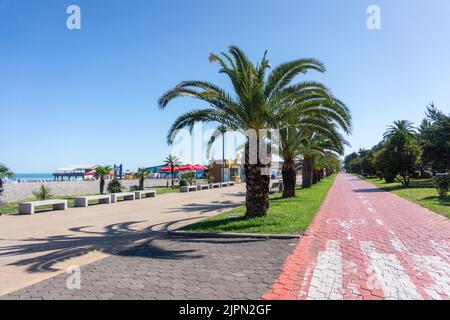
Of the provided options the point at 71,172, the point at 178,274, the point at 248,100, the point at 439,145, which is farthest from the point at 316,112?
the point at 71,172

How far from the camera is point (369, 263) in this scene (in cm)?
593

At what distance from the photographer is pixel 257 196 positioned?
11.0 m

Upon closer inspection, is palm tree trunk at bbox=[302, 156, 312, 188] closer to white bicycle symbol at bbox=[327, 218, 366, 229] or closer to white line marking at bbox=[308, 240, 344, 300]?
white bicycle symbol at bbox=[327, 218, 366, 229]

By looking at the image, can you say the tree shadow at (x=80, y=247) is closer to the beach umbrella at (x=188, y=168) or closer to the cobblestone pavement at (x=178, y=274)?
the cobblestone pavement at (x=178, y=274)

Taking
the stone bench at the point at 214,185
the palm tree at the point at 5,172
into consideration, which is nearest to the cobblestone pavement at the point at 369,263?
the palm tree at the point at 5,172

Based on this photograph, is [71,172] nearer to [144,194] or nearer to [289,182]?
[144,194]

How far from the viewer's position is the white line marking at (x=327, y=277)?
14.6ft

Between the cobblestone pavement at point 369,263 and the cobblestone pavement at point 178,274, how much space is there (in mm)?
376

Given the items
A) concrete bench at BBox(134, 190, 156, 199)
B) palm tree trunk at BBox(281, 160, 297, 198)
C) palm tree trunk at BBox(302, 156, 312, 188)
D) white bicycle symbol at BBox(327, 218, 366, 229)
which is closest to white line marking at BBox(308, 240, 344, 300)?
white bicycle symbol at BBox(327, 218, 366, 229)

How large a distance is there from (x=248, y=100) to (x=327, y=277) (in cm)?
650

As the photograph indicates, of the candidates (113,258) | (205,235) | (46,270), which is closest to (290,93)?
(205,235)
